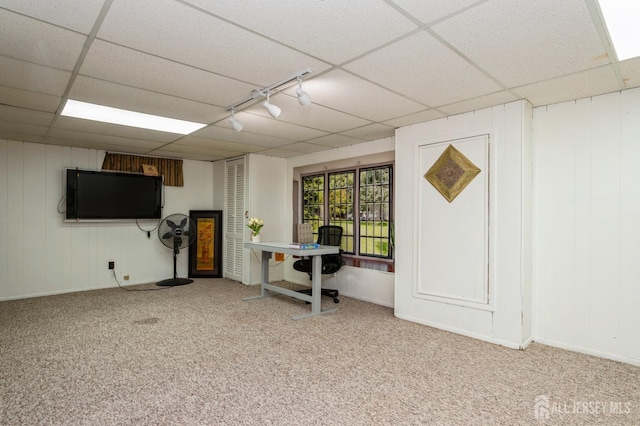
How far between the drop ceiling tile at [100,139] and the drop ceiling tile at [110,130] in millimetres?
171

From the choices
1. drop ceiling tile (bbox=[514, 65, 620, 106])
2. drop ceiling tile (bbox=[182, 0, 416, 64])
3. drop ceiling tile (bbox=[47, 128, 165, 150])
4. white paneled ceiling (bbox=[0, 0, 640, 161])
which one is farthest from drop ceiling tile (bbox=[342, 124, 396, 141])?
drop ceiling tile (bbox=[47, 128, 165, 150])

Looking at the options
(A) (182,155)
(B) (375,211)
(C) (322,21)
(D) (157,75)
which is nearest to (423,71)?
(C) (322,21)

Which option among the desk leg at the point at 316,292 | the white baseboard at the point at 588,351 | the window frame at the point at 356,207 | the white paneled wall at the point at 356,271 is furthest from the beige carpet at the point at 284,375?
the window frame at the point at 356,207

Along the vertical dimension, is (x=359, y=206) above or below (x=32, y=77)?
below

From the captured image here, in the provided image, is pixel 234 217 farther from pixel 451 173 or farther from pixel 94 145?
pixel 451 173

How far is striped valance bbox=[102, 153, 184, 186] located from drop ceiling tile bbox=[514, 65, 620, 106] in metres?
5.47

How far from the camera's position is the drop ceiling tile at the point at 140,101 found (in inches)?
112

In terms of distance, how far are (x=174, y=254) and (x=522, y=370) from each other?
5501 mm

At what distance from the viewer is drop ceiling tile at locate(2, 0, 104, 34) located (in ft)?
5.61

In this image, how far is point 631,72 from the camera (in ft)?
8.29

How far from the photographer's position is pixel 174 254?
6223 millimetres

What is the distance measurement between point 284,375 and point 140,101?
2711mm

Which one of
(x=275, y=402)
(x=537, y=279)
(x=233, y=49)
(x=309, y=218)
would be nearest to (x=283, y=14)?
(x=233, y=49)

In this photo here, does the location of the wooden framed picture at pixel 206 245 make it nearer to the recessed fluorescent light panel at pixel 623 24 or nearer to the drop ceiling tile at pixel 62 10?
the drop ceiling tile at pixel 62 10
